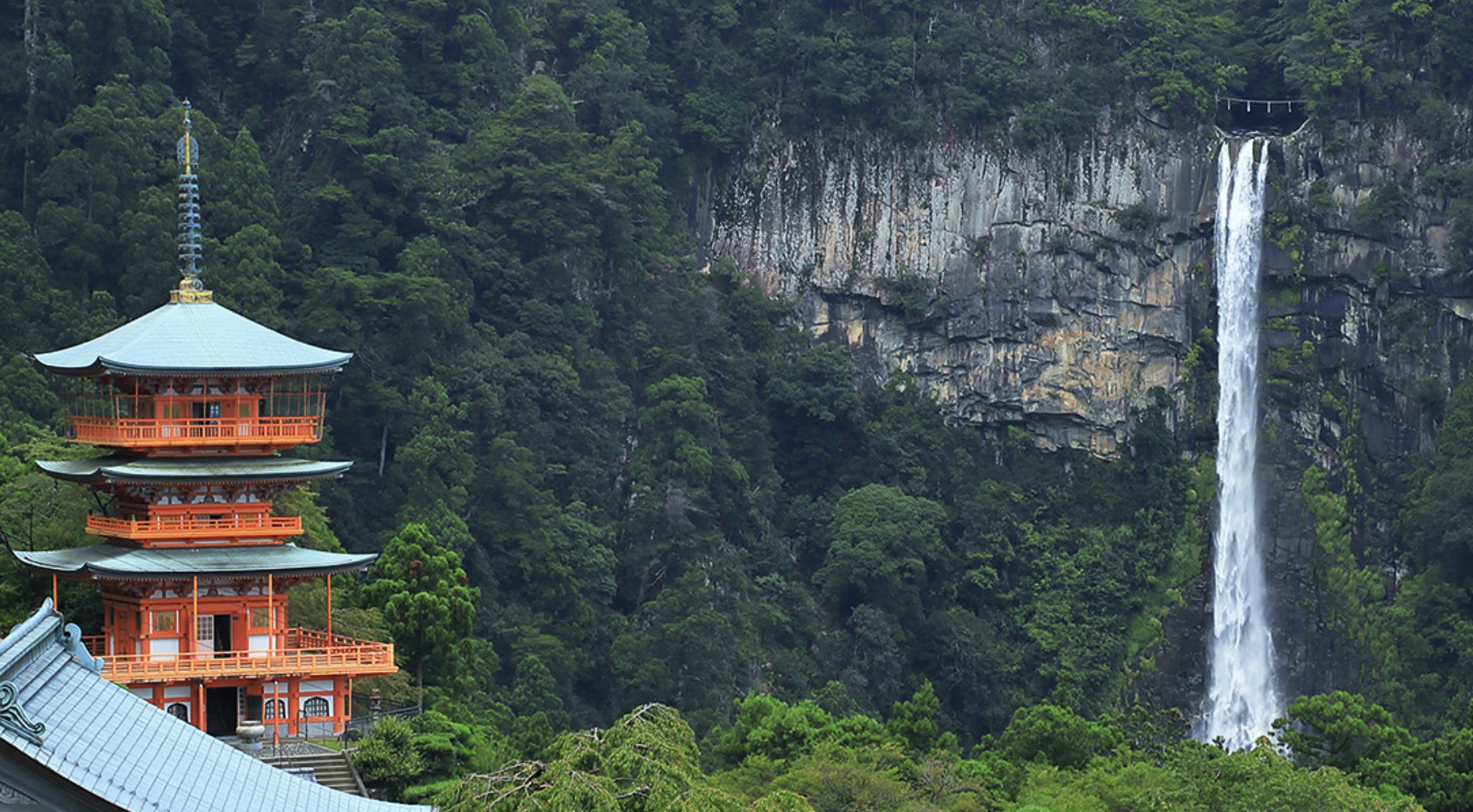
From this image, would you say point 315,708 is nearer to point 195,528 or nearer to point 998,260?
point 195,528

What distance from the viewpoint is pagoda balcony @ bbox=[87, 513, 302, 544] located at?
29.0 meters

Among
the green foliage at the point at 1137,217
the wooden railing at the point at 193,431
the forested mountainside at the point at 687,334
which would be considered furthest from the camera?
the green foliage at the point at 1137,217

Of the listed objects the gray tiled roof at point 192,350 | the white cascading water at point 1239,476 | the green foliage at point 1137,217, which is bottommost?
the white cascading water at point 1239,476

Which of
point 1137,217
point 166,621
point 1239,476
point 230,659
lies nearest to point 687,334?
point 1137,217

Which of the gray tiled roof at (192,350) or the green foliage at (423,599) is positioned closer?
the gray tiled roof at (192,350)

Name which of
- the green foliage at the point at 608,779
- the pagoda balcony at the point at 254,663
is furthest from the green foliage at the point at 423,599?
the green foliage at the point at 608,779

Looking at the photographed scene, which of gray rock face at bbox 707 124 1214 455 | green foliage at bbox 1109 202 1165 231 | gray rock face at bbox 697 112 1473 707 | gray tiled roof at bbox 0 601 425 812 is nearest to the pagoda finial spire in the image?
gray tiled roof at bbox 0 601 425 812

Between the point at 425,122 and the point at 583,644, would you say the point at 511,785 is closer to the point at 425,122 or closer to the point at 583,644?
the point at 583,644

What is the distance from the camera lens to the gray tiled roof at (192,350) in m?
28.9

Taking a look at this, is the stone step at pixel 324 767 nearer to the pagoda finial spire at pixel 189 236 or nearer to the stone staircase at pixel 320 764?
the stone staircase at pixel 320 764

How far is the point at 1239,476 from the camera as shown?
58.7 metres

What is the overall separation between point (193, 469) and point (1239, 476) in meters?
35.6

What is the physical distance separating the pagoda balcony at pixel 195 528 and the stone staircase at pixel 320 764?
3.04 m

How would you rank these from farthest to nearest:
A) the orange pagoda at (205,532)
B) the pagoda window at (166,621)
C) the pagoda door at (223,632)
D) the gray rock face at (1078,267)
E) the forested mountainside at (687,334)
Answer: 1. the gray rock face at (1078,267)
2. the forested mountainside at (687,334)
3. the pagoda door at (223,632)
4. the pagoda window at (166,621)
5. the orange pagoda at (205,532)
